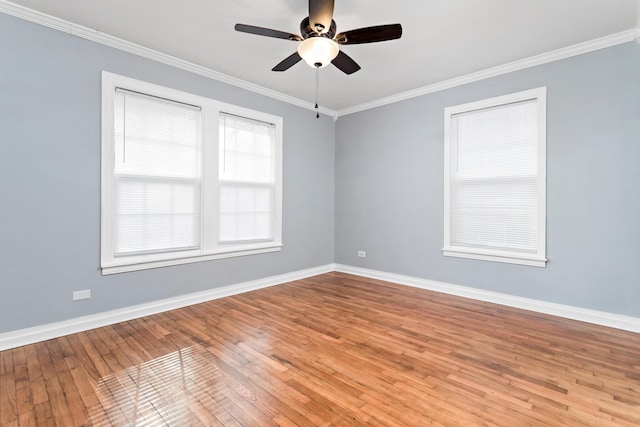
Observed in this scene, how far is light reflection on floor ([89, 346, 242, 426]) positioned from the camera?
1.72 metres

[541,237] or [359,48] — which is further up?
[359,48]

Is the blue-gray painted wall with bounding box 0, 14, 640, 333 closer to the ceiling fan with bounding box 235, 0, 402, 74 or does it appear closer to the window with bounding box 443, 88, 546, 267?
the window with bounding box 443, 88, 546, 267

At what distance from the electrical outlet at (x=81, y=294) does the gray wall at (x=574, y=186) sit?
160 inches

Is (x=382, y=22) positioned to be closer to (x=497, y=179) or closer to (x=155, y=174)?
(x=497, y=179)

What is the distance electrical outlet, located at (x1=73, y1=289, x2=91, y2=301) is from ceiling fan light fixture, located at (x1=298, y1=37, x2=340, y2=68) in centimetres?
305

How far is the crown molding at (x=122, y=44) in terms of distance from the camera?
2.64 meters

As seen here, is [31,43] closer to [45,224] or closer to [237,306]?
[45,224]

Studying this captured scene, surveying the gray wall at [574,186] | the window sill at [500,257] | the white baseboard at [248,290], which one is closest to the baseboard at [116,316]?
the white baseboard at [248,290]

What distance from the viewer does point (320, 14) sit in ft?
7.06

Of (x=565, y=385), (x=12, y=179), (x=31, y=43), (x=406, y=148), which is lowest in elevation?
(x=565, y=385)

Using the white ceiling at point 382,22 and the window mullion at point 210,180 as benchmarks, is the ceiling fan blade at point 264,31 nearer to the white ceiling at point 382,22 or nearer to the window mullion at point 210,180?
the white ceiling at point 382,22

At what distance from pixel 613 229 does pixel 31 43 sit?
5.92 metres

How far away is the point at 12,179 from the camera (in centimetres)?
262

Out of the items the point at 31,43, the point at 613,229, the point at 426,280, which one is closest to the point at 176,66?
the point at 31,43
